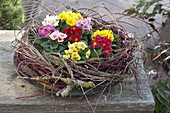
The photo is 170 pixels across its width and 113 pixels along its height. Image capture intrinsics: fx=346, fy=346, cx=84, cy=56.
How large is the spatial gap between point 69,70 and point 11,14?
4.76ft

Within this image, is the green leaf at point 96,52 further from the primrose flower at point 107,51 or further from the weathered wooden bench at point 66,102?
the weathered wooden bench at point 66,102

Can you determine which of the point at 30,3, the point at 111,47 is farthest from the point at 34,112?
the point at 30,3

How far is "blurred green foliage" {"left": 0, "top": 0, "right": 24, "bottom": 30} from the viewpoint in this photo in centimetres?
232

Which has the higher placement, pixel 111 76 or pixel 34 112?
pixel 111 76

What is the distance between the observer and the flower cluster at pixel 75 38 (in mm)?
1039

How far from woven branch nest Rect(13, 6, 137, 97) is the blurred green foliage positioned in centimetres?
129

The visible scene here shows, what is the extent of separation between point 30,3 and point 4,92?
182cm

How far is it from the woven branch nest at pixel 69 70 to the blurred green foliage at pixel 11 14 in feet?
4.23

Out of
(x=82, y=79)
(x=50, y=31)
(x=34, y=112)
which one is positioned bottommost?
(x=34, y=112)

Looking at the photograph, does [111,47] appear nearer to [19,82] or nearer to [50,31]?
[50,31]

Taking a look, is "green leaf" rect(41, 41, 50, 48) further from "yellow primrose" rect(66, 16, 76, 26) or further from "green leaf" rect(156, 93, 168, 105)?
"green leaf" rect(156, 93, 168, 105)

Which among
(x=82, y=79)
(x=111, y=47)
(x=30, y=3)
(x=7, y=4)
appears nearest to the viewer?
(x=82, y=79)

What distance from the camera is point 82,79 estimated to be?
100 centimetres

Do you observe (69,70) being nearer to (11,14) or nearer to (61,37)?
(61,37)
